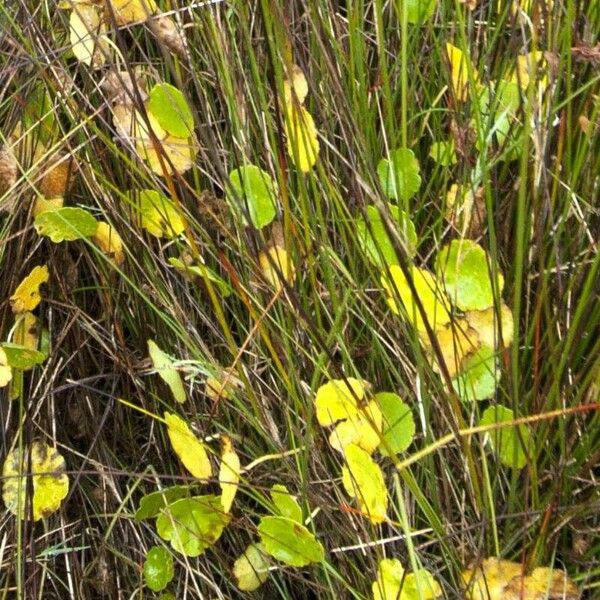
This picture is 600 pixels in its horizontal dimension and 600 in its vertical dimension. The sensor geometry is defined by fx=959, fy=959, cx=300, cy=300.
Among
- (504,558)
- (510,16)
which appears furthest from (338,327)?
(510,16)

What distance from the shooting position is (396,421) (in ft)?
2.68

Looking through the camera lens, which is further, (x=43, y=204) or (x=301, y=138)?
(x=43, y=204)

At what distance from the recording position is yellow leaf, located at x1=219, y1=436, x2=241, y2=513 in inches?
32.3

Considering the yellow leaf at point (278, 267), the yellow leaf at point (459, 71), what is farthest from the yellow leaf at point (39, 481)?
the yellow leaf at point (459, 71)

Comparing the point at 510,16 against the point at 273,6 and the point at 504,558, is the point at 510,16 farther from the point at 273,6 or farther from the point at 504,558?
the point at 504,558

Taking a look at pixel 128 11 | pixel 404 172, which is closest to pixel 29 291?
pixel 128 11

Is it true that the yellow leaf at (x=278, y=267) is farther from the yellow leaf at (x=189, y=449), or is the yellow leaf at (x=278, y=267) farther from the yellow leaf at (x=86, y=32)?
the yellow leaf at (x=86, y=32)

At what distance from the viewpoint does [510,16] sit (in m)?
0.95

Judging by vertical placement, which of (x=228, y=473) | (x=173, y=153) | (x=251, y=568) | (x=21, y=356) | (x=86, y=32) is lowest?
(x=251, y=568)

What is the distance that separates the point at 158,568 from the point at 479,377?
35cm

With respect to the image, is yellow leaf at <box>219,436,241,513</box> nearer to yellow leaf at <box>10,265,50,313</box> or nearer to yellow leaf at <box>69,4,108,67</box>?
yellow leaf at <box>10,265,50,313</box>

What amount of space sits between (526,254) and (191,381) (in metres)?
0.33

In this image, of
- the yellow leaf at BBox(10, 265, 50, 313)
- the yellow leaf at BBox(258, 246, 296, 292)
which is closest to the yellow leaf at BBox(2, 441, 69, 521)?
the yellow leaf at BBox(10, 265, 50, 313)

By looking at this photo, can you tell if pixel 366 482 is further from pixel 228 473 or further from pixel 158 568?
pixel 158 568
